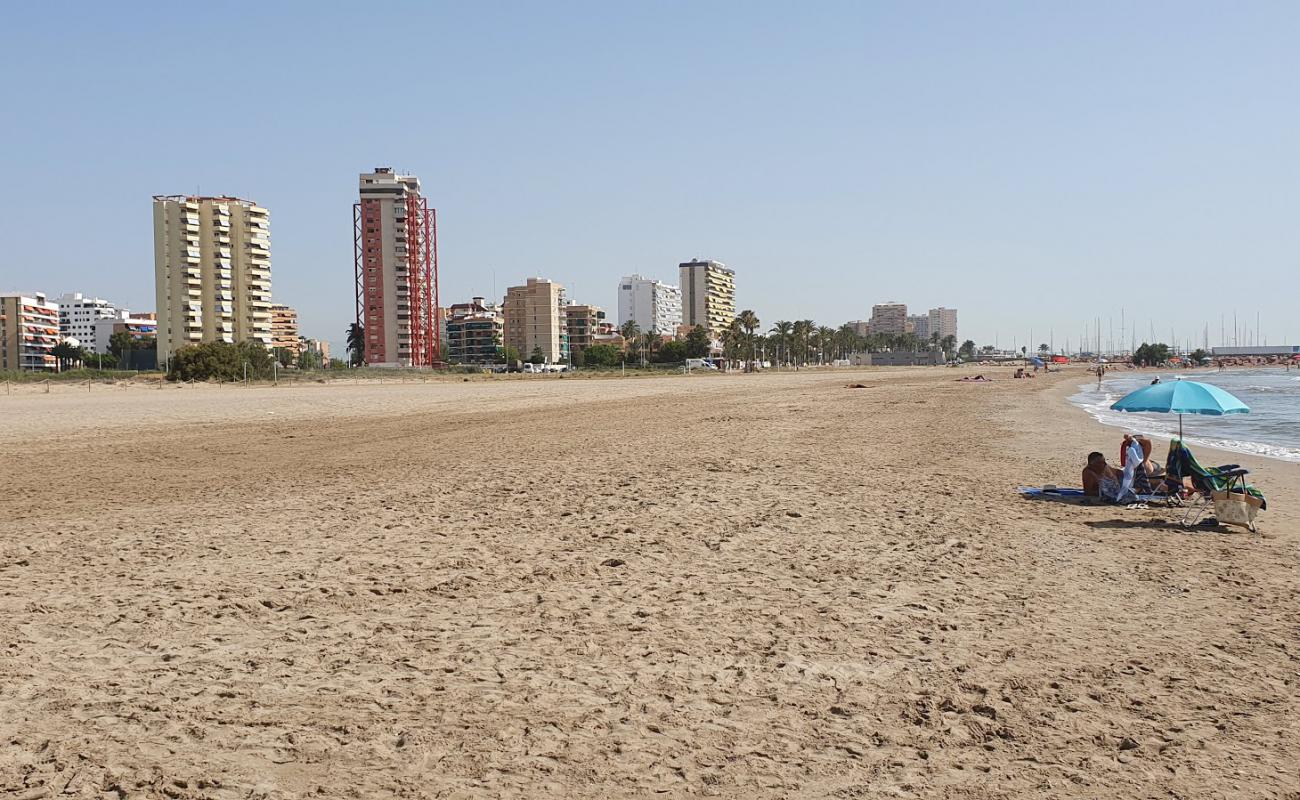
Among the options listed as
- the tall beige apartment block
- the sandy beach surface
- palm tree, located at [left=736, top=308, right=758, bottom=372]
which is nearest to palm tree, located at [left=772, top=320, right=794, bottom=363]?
palm tree, located at [left=736, top=308, right=758, bottom=372]

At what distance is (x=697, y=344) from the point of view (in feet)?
476

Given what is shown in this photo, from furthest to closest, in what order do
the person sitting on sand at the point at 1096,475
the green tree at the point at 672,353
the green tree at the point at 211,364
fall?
the green tree at the point at 672,353 → the green tree at the point at 211,364 → the person sitting on sand at the point at 1096,475

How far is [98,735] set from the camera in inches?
169

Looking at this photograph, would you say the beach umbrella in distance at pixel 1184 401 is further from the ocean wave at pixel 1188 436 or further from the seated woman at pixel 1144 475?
Answer: the ocean wave at pixel 1188 436

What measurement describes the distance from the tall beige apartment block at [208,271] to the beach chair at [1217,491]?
119 metres

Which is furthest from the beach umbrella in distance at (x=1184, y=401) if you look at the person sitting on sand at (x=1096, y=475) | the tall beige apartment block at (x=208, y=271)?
the tall beige apartment block at (x=208, y=271)

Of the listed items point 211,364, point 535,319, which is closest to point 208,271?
point 211,364

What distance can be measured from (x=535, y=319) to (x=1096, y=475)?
165656 millimetres

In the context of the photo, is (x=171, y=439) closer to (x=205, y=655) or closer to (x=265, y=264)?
(x=205, y=655)

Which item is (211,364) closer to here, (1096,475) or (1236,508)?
(1096,475)

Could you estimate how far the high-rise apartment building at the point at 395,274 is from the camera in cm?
13925

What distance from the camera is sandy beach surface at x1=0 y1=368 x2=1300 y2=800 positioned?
13.3 feet

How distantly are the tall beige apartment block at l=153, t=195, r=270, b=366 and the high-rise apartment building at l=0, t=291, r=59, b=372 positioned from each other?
5517 centimetres

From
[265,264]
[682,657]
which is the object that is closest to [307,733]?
[682,657]
